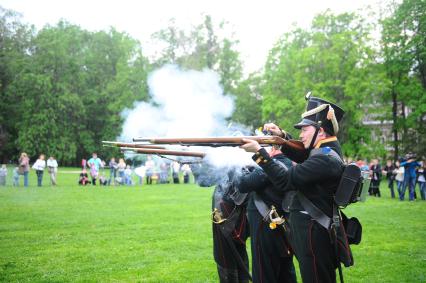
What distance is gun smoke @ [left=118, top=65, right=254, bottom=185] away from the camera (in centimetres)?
652

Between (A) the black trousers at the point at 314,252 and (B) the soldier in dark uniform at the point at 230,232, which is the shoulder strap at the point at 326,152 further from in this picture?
(B) the soldier in dark uniform at the point at 230,232

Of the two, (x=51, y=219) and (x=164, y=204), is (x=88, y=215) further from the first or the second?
(x=164, y=204)

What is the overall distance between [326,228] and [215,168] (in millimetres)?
2253

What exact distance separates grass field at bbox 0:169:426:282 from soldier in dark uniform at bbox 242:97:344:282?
3.36 m

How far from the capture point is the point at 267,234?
206 inches

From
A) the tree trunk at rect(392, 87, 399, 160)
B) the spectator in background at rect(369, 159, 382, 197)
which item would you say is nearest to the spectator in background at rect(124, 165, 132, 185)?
the spectator in background at rect(369, 159, 382, 197)

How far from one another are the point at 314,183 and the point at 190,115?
3947mm

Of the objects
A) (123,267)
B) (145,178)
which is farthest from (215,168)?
(145,178)

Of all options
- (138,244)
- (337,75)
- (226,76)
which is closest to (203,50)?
(226,76)

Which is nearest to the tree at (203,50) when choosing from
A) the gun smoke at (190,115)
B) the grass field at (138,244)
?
the grass field at (138,244)

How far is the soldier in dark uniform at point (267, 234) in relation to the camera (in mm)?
5125

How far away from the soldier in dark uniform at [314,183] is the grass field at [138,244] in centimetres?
336

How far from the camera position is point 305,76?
41.2 metres

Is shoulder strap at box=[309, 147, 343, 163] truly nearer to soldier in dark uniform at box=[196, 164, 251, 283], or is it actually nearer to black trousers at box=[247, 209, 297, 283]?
black trousers at box=[247, 209, 297, 283]
